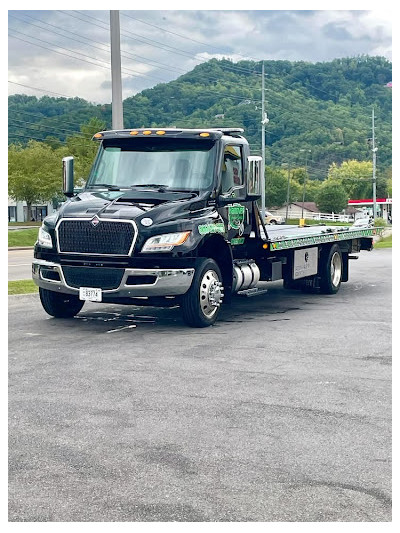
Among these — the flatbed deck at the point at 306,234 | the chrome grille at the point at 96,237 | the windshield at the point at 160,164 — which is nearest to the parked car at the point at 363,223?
the flatbed deck at the point at 306,234

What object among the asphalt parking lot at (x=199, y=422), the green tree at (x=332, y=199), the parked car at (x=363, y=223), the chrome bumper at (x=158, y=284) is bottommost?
the asphalt parking lot at (x=199, y=422)

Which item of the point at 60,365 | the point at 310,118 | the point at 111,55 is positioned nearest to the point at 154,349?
the point at 60,365

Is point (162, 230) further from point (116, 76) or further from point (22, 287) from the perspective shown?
point (116, 76)

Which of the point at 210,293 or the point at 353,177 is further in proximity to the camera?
the point at 353,177

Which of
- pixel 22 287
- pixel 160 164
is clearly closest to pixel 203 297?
pixel 160 164

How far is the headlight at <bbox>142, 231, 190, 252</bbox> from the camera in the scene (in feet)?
35.6

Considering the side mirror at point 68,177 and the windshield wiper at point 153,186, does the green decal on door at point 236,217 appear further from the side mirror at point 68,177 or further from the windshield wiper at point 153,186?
the side mirror at point 68,177

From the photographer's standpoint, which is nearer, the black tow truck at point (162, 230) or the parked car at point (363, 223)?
the black tow truck at point (162, 230)

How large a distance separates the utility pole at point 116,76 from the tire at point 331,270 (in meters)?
5.79

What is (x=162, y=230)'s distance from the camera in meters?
10.9

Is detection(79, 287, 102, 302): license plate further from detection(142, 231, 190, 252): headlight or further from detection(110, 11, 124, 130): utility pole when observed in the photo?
detection(110, 11, 124, 130): utility pole

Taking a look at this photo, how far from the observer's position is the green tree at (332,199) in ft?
494

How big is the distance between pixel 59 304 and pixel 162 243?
2.29m

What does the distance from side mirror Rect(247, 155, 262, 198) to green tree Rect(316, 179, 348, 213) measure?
140378 mm
